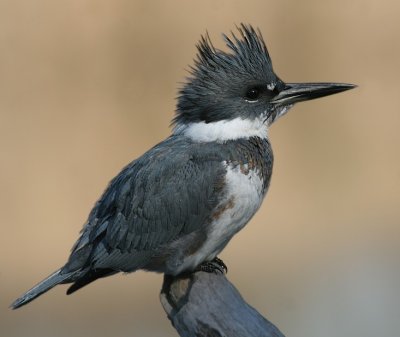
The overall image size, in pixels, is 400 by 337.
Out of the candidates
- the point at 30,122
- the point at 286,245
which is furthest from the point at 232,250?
the point at 30,122

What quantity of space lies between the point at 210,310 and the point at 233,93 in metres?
0.96

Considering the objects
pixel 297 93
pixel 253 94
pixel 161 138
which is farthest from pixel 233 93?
pixel 161 138

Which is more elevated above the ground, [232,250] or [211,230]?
[211,230]

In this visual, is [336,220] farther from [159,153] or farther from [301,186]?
[159,153]

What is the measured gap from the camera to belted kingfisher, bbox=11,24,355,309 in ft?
14.2

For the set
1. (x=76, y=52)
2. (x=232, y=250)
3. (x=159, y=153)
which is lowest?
(x=232, y=250)

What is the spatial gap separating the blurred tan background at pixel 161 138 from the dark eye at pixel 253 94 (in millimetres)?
2028

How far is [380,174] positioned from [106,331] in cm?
160

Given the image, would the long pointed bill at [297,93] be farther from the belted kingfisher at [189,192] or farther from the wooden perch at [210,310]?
the wooden perch at [210,310]

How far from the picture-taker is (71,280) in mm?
4344

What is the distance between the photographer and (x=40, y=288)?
14.0 ft

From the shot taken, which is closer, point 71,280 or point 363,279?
point 71,280

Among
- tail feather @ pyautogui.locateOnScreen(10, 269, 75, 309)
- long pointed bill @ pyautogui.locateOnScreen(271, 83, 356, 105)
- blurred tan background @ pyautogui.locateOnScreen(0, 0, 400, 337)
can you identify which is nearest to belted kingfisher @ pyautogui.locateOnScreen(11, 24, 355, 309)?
tail feather @ pyautogui.locateOnScreen(10, 269, 75, 309)

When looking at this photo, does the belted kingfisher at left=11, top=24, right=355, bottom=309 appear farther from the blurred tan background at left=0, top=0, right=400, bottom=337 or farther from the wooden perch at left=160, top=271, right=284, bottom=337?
the blurred tan background at left=0, top=0, right=400, bottom=337
